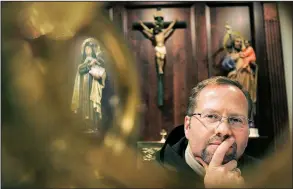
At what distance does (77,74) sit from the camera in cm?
167

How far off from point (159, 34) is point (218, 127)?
1.69 m

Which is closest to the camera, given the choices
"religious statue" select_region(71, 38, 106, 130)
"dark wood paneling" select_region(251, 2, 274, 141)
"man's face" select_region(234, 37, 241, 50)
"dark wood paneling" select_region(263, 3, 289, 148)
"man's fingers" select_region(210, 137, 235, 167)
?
"man's fingers" select_region(210, 137, 235, 167)

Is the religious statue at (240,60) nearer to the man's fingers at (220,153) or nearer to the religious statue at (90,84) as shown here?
the religious statue at (90,84)

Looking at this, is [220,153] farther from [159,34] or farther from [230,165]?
Result: [159,34]

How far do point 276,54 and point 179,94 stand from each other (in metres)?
0.78

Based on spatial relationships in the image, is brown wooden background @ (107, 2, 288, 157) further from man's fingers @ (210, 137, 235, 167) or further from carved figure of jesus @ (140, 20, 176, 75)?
man's fingers @ (210, 137, 235, 167)

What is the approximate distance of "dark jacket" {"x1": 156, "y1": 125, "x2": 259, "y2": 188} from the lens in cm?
111

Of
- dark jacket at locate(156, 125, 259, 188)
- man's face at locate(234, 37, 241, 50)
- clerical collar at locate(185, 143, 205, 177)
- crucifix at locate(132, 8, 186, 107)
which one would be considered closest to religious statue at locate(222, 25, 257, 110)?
man's face at locate(234, 37, 241, 50)

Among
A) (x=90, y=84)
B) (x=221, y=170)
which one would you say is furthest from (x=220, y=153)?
(x=90, y=84)

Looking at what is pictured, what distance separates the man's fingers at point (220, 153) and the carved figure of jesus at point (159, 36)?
1.60 metres

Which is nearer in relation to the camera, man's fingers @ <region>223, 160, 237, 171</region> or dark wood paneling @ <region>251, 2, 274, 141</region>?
man's fingers @ <region>223, 160, 237, 171</region>

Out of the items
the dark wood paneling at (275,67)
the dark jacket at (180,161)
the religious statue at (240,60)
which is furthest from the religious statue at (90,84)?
the dark wood paneling at (275,67)

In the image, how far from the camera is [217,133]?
1038 mm

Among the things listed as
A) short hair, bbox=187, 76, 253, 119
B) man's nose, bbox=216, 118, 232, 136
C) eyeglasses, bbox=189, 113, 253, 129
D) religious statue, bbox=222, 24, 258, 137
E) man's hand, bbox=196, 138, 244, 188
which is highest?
religious statue, bbox=222, 24, 258, 137
